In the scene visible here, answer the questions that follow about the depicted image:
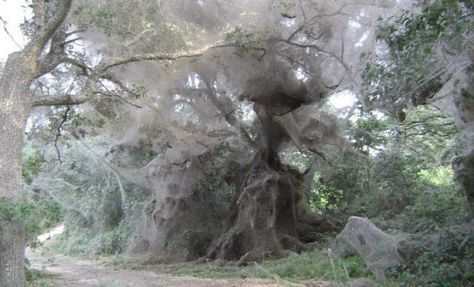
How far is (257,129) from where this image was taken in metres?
13.2

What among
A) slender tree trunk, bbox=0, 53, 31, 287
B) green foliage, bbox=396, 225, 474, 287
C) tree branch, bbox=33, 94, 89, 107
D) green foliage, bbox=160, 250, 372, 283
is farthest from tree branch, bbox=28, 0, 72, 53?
green foliage, bbox=396, 225, 474, 287

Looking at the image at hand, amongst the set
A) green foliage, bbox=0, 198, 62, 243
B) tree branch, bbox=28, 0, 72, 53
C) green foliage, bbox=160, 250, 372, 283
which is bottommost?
green foliage, bbox=160, 250, 372, 283

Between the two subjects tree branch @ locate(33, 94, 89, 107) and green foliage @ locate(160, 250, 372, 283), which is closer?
tree branch @ locate(33, 94, 89, 107)

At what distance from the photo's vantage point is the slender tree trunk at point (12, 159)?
5.58 metres

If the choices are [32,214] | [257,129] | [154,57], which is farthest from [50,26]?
[257,129]

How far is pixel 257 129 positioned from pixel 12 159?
816cm

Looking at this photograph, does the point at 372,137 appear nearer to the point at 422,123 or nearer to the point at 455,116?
the point at 422,123

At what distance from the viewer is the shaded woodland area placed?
19.5ft

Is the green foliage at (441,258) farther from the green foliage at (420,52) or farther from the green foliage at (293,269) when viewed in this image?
the green foliage at (420,52)

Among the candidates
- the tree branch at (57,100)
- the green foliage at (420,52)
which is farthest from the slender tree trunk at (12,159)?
the green foliage at (420,52)

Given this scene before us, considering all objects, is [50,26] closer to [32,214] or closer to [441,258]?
[32,214]

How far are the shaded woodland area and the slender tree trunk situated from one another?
19mm

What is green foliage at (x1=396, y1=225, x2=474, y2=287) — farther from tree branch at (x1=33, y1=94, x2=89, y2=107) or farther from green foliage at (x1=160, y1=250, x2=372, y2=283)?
tree branch at (x1=33, y1=94, x2=89, y2=107)

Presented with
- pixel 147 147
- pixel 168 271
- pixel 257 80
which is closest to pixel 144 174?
pixel 147 147
